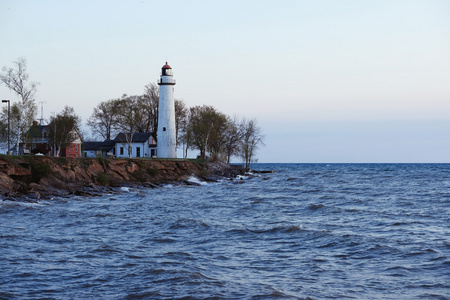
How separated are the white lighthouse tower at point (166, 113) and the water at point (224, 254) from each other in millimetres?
39127

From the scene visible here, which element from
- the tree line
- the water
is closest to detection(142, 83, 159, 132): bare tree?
the tree line

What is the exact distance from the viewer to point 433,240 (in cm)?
1553

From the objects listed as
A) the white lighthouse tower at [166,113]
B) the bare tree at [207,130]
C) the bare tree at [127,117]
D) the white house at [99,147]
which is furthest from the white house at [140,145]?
the white lighthouse tower at [166,113]

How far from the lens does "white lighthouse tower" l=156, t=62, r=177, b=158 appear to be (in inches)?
2479

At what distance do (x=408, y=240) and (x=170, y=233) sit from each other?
26.4 feet

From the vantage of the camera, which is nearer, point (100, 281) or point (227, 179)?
point (100, 281)

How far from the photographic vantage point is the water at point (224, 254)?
33.2ft

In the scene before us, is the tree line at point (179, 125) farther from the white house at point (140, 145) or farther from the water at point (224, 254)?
the water at point (224, 254)

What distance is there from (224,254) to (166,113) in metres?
50.6

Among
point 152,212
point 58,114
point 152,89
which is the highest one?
point 152,89

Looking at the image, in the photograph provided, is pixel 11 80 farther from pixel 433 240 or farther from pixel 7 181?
pixel 433 240

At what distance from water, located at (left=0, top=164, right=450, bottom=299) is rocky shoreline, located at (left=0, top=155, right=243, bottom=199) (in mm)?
7557

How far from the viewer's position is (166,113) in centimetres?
6319

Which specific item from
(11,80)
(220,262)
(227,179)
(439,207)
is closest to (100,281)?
(220,262)
